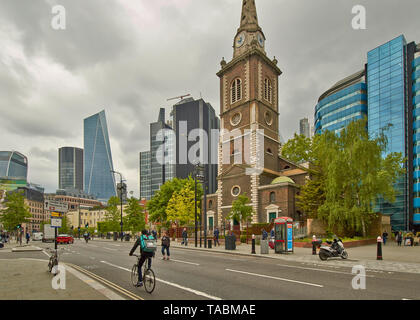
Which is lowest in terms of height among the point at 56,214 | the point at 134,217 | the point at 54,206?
the point at 134,217

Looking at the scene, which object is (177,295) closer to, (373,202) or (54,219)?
(54,219)

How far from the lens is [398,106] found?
64250 mm

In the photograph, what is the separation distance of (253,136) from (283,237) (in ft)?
78.2

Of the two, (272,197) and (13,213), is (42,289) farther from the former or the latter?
(272,197)

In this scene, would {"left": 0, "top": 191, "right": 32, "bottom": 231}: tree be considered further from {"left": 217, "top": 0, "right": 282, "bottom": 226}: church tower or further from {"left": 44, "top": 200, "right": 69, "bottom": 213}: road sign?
{"left": 44, "top": 200, "right": 69, "bottom": 213}: road sign

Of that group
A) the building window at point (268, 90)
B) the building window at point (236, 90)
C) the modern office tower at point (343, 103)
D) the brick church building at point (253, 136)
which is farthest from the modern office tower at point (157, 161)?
the building window at point (268, 90)

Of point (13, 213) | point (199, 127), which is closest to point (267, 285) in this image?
point (13, 213)

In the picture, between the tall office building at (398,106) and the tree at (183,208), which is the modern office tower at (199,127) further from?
the tree at (183,208)

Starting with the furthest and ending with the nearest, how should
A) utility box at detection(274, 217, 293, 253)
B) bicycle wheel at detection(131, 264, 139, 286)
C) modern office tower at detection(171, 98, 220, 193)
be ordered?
modern office tower at detection(171, 98, 220, 193)
utility box at detection(274, 217, 293, 253)
bicycle wheel at detection(131, 264, 139, 286)

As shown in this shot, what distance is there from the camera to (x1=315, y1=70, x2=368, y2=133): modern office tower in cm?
7112

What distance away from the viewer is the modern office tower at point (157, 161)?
458 feet

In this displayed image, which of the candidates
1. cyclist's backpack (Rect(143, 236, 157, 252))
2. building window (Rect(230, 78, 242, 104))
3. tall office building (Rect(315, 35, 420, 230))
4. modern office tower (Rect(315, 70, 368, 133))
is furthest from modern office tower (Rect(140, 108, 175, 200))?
cyclist's backpack (Rect(143, 236, 157, 252))
